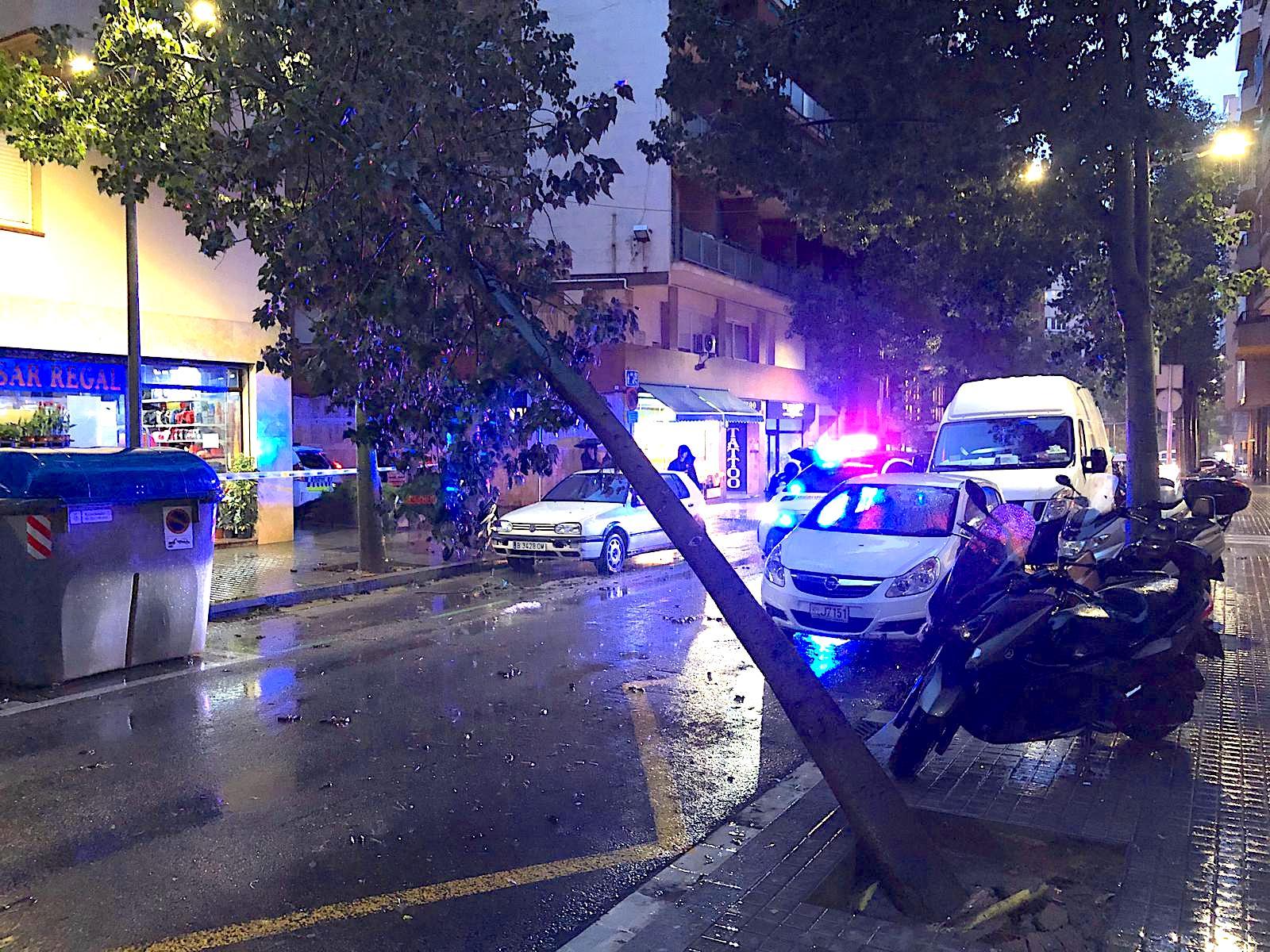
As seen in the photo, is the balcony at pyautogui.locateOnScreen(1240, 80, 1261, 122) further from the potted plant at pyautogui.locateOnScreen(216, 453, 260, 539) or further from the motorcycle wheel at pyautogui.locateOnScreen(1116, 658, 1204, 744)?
the motorcycle wheel at pyautogui.locateOnScreen(1116, 658, 1204, 744)

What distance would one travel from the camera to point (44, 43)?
7.98m

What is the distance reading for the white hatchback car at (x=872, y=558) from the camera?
866 cm

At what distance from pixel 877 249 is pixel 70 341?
73.3ft

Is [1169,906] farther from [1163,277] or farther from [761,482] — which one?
[761,482]

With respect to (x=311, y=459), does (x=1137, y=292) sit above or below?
above

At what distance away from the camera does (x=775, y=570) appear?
31.1 feet

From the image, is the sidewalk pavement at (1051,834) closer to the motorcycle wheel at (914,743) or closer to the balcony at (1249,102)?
the motorcycle wheel at (914,743)

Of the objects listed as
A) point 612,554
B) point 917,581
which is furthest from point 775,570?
point 612,554

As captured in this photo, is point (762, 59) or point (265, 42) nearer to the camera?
point (265, 42)

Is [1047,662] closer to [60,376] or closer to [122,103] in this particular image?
[122,103]

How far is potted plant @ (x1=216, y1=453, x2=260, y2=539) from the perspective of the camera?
1742 centimetres

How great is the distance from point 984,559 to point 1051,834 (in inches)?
70.2

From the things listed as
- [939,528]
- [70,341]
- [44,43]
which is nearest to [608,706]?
[939,528]

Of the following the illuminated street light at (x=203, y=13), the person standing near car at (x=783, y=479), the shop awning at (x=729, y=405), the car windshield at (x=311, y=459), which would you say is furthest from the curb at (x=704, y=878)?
the shop awning at (x=729, y=405)
